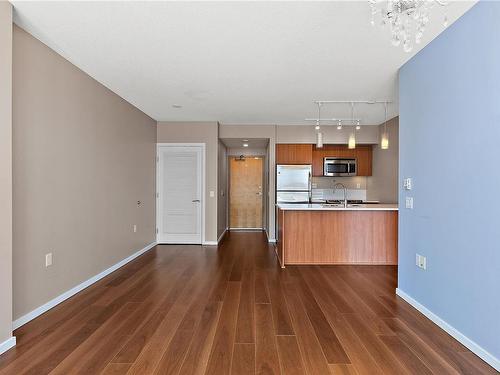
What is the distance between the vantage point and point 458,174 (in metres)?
2.26

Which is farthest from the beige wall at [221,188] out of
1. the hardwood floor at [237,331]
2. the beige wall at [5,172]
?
the beige wall at [5,172]

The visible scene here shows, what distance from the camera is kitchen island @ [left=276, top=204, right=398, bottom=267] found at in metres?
4.38

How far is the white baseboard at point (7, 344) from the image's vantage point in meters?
2.03

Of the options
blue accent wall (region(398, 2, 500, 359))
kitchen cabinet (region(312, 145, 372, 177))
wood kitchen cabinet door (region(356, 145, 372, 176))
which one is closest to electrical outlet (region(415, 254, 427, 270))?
blue accent wall (region(398, 2, 500, 359))

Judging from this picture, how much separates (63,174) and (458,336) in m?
3.83

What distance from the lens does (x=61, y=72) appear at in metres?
2.95

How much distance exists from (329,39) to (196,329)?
273cm

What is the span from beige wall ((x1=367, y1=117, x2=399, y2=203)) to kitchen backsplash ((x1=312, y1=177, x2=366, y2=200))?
0.17 metres

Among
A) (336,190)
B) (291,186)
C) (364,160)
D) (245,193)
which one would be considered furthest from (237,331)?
(245,193)

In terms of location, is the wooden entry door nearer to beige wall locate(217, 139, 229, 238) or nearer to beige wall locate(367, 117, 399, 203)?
beige wall locate(217, 139, 229, 238)

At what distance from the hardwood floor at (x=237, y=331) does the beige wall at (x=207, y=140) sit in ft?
6.82

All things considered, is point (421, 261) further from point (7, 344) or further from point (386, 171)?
point (7, 344)

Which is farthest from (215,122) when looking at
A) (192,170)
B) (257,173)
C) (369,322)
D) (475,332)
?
(475,332)

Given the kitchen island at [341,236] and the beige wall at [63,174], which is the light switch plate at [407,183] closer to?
the kitchen island at [341,236]
